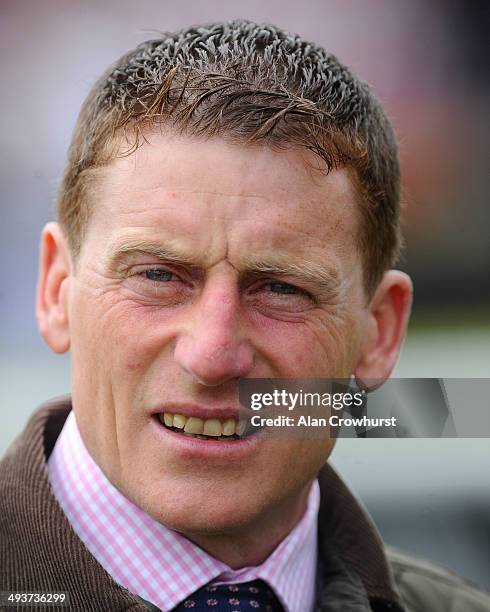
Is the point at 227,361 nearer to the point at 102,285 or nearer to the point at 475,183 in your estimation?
the point at 102,285

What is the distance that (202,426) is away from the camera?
1.49 m

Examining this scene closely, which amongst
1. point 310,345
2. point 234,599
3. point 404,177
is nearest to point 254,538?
point 234,599

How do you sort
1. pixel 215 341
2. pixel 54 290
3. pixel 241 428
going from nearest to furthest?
pixel 215 341, pixel 241 428, pixel 54 290

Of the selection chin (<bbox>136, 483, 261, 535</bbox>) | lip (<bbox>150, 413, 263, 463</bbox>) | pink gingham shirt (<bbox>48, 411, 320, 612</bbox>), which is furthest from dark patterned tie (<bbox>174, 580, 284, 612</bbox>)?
lip (<bbox>150, 413, 263, 463</bbox>)

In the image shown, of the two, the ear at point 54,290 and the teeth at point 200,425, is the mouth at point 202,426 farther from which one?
the ear at point 54,290

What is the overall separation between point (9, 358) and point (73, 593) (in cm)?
74

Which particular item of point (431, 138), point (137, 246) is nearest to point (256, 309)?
point (137, 246)

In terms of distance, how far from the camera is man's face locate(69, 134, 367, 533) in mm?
1466

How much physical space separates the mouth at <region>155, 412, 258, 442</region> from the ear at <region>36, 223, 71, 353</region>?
11.8 inches

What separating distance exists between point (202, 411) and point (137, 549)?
0.29 metres

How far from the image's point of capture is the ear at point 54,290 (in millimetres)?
1683

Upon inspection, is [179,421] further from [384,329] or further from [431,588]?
[431,588]

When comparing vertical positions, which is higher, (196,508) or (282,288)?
(282,288)

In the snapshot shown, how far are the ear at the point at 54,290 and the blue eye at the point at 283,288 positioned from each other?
415mm
